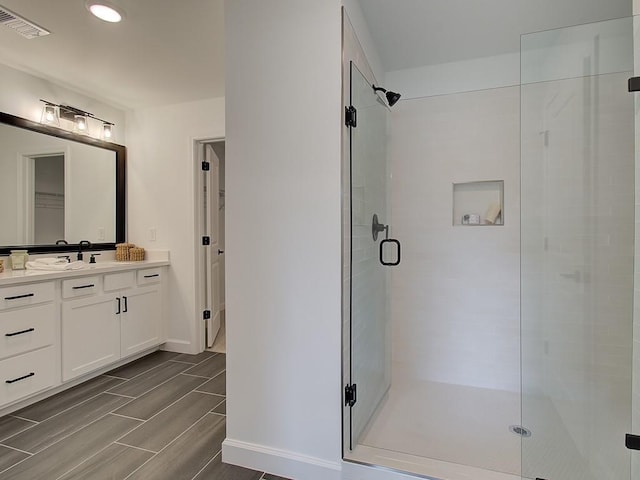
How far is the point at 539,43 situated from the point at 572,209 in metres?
0.81

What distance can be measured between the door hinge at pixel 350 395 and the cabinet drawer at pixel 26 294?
213cm

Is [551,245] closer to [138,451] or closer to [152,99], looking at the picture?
[138,451]

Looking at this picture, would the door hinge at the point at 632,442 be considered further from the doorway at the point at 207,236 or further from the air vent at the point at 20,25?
the air vent at the point at 20,25

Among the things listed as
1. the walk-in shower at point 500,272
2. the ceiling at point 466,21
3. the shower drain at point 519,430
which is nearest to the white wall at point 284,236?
the walk-in shower at point 500,272

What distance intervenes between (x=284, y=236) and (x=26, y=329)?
1.91 meters

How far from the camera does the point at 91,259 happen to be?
3.07m

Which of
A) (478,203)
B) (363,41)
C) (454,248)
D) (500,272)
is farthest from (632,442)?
(363,41)

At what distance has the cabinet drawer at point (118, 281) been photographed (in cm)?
284

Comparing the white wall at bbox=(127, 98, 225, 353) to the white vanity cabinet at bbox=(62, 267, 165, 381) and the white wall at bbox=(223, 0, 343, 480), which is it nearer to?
the white vanity cabinet at bbox=(62, 267, 165, 381)

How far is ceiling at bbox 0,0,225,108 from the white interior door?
699 mm

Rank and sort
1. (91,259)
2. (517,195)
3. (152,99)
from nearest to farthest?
(517,195), (91,259), (152,99)

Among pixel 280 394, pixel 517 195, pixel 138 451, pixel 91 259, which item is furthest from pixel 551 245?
pixel 91 259

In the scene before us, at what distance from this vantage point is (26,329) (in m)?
2.25

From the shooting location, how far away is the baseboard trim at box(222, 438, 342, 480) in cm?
159
